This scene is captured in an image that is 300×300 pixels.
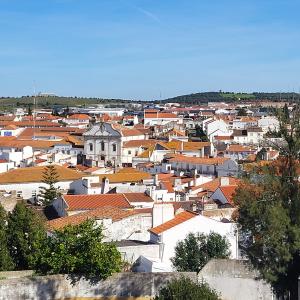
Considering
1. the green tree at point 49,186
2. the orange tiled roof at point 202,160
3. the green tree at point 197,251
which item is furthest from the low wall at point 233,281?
the orange tiled roof at point 202,160

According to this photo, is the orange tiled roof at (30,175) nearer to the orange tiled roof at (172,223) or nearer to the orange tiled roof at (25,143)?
the orange tiled roof at (172,223)

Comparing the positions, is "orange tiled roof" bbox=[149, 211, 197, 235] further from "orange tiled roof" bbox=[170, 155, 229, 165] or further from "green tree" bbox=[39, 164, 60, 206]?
"orange tiled roof" bbox=[170, 155, 229, 165]

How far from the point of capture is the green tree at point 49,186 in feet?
132

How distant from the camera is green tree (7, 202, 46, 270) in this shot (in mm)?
22094

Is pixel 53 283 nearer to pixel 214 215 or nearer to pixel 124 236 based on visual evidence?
pixel 124 236

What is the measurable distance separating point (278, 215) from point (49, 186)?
102ft

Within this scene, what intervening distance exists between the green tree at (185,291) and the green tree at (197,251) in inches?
206

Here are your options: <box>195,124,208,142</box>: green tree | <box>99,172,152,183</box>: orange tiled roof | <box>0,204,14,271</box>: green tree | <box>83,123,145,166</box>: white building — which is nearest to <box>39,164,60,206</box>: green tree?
<box>99,172,152,183</box>: orange tiled roof

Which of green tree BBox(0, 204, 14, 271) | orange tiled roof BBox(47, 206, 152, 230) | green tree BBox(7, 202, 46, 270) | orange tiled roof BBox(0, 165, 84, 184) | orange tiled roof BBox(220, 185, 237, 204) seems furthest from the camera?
orange tiled roof BBox(0, 165, 84, 184)

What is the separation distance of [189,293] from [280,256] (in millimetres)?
2304

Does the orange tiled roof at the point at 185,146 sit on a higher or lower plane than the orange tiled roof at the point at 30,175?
lower

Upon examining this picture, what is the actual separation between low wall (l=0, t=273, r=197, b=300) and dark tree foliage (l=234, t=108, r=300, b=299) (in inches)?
78.9

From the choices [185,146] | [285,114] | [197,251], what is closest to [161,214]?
[197,251]

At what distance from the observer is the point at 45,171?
159 feet
